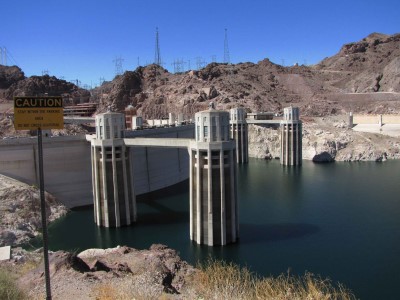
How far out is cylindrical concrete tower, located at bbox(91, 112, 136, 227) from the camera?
34.3 metres

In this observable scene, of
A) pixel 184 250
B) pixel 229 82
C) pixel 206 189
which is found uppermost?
pixel 229 82

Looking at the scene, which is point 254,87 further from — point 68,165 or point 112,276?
point 112,276

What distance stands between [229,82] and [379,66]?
172ft

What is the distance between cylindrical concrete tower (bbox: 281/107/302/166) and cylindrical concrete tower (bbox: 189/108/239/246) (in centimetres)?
4067

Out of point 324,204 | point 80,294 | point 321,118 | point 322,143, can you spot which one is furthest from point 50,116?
point 321,118

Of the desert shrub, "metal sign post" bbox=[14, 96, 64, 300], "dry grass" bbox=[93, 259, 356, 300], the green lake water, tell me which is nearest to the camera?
"metal sign post" bbox=[14, 96, 64, 300]

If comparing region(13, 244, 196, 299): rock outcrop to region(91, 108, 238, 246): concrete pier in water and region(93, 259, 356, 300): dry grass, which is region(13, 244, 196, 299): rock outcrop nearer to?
region(93, 259, 356, 300): dry grass

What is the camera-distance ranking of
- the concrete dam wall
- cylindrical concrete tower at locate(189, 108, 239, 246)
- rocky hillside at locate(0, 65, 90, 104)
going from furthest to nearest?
rocky hillside at locate(0, 65, 90, 104) → the concrete dam wall → cylindrical concrete tower at locate(189, 108, 239, 246)

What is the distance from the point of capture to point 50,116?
10930 millimetres

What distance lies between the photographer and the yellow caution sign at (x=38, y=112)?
10656mm

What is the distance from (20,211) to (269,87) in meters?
92.3

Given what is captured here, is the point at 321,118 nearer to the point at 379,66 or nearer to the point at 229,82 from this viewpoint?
the point at 229,82

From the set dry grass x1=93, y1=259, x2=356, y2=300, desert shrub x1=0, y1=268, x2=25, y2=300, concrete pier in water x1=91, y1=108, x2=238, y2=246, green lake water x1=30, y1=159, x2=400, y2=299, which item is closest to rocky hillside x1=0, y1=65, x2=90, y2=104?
green lake water x1=30, y1=159, x2=400, y2=299

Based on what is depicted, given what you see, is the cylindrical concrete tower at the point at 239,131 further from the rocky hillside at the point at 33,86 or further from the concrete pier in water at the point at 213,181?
the rocky hillside at the point at 33,86
